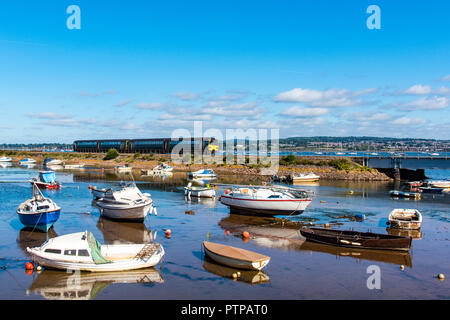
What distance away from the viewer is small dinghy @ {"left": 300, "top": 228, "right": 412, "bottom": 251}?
69.4 feet

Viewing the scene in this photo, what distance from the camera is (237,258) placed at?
693 inches

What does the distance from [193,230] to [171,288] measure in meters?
10.6

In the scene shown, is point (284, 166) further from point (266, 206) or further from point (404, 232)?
point (404, 232)

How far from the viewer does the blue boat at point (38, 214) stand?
79.5ft

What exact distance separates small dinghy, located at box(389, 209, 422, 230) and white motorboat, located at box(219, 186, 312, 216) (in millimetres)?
6280

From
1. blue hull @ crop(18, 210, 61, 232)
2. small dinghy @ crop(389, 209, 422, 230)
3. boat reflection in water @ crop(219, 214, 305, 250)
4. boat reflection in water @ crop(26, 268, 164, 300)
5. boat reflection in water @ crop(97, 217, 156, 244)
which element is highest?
blue hull @ crop(18, 210, 61, 232)

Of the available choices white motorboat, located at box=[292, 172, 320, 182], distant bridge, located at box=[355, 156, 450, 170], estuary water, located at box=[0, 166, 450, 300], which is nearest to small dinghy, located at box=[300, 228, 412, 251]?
estuary water, located at box=[0, 166, 450, 300]

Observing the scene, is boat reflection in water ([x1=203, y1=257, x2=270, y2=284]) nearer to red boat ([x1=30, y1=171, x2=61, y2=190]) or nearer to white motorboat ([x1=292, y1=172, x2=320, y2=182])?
red boat ([x1=30, y1=171, x2=61, y2=190])

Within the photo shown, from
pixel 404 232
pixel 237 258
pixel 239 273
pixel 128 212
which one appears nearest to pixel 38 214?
pixel 128 212

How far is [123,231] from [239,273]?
11886mm

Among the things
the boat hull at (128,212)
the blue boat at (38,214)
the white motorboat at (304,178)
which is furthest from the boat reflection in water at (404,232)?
the white motorboat at (304,178)

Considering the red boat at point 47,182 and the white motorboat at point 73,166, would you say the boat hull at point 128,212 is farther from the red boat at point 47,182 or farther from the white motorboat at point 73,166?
the white motorboat at point 73,166
